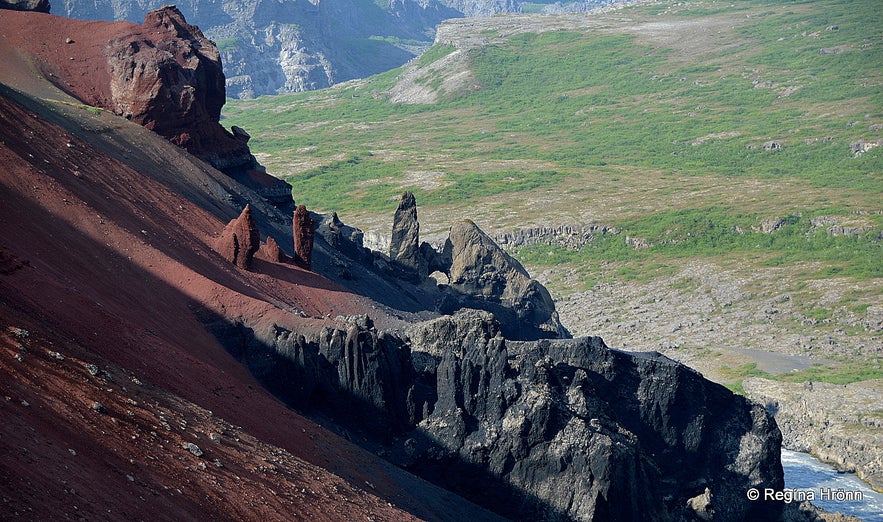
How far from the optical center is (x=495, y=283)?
6988 centimetres

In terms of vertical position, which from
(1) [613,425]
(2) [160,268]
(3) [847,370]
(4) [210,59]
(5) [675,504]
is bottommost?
(3) [847,370]

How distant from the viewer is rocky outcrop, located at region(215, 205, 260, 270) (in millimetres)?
49875

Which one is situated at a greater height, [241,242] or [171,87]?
[171,87]

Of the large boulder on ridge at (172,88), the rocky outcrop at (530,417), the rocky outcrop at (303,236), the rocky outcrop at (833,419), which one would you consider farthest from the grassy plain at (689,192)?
the rocky outcrop at (303,236)

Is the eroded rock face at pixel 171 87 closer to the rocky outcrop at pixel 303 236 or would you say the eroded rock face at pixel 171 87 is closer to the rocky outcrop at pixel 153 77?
the rocky outcrop at pixel 153 77

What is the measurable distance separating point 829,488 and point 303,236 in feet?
97.5

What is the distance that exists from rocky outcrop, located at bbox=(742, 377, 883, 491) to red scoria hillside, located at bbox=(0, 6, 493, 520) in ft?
92.2

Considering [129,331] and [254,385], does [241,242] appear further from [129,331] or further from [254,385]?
[129,331]

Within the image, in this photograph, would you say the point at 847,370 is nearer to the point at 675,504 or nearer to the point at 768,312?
the point at 768,312

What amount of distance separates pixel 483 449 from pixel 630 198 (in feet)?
336

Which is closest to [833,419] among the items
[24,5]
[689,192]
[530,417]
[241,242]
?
[530,417]

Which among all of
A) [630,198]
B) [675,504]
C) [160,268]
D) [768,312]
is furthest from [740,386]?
[630,198]

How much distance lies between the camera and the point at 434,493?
38.9 m

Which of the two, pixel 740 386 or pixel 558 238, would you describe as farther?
pixel 558 238
